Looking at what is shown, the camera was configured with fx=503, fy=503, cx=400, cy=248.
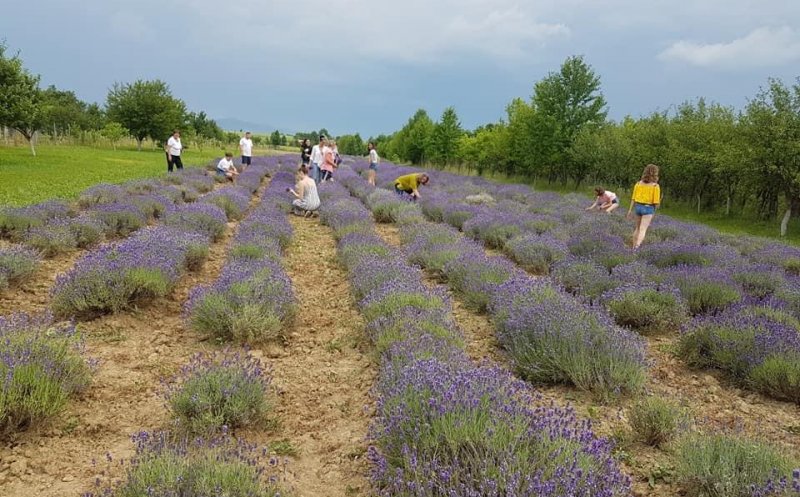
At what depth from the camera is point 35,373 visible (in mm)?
2990

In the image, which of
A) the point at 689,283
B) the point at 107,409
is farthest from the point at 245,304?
the point at 689,283

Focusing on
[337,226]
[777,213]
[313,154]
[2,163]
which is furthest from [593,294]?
[2,163]

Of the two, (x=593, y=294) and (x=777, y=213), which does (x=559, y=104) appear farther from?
(x=593, y=294)

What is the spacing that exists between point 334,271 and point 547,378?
4316 millimetres

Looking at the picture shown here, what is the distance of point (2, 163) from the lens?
20.4 metres

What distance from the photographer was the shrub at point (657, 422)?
301 cm

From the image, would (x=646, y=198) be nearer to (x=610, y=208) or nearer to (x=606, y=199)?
(x=610, y=208)

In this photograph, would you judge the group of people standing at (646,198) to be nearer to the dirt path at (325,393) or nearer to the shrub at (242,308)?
the dirt path at (325,393)

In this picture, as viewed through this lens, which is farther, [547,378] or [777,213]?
[777,213]

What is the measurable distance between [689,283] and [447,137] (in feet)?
125

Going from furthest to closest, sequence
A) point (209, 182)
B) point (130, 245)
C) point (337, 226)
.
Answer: point (209, 182), point (337, 226), point (130, 245)

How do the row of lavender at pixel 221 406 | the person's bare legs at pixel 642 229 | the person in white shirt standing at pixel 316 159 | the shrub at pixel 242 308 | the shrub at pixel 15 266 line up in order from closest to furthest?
1. the row of lavender at pixel 221 406
2. the shrub at pixel 242 308
3. the shrub at pixel 15 266
4. the person's bare legs at pixel 642 229
5. the person in white shirt standing at pixel 316 159

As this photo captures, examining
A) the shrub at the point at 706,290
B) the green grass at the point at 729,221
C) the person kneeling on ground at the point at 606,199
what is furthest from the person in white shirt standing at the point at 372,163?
the shrub at the point at 706,290

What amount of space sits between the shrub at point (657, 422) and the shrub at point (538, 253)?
4.31 meters
